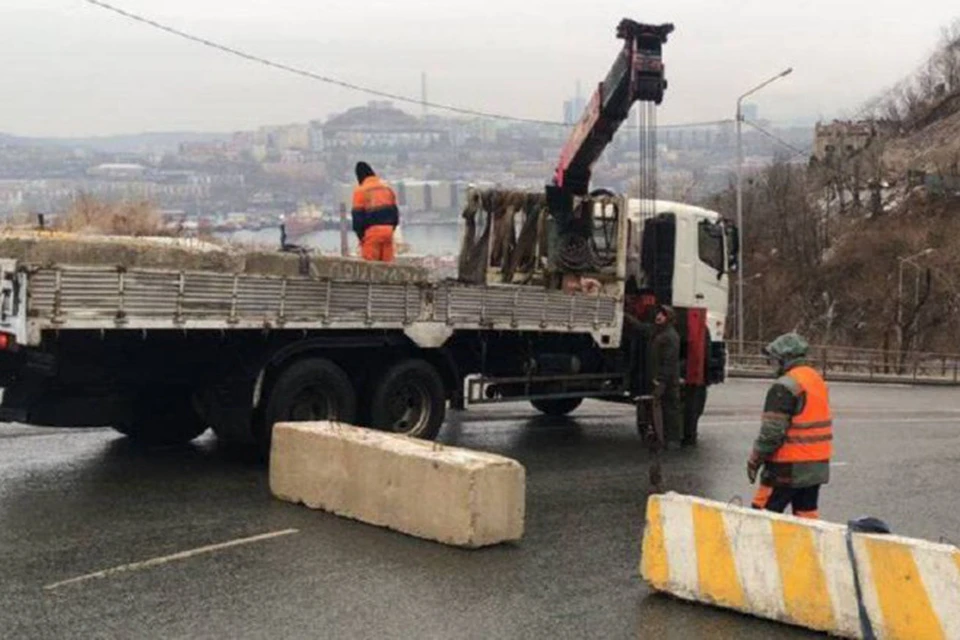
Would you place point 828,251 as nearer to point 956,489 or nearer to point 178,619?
point 956,489

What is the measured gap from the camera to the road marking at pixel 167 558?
22.4 ft

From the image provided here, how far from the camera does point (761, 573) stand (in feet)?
21.4

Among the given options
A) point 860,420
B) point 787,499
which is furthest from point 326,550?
point 860,420

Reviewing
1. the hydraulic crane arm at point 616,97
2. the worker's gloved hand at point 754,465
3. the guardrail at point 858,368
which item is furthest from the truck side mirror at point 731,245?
the guardrail at point 858,368

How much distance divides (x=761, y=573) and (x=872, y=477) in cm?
581

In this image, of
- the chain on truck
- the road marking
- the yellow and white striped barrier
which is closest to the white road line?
the chain on truck

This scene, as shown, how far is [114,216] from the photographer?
80.2ft

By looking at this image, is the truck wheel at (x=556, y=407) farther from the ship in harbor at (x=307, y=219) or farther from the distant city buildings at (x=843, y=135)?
the distant city buildings at (x=843, y=135)

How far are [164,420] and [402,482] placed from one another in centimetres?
426

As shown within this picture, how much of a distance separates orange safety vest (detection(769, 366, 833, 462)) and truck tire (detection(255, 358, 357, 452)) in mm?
4615

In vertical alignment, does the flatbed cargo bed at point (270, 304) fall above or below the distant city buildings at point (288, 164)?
below

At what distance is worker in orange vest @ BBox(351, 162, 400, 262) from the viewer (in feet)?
41.7

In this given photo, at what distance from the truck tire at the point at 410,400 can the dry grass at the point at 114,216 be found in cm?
1116

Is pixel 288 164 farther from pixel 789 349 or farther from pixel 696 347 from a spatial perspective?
pixel 789 349
